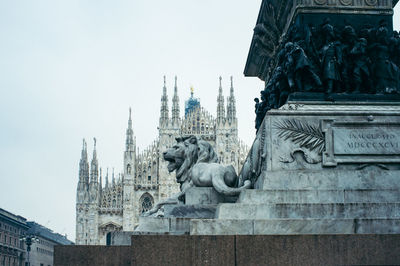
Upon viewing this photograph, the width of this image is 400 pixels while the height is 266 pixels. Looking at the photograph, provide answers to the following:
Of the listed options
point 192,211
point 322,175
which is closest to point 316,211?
point 322,175

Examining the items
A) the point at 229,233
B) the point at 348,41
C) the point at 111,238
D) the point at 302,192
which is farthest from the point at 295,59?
the point at 111,238

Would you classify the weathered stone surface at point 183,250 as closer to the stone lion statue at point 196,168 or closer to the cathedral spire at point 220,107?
the stone lion statue at point 196,168

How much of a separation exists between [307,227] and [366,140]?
157 centimetres

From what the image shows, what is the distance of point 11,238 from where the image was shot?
5922 centimetres

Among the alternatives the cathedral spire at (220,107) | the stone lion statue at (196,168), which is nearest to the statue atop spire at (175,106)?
the cathedral spire at (220,107)

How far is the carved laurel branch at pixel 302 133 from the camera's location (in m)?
7.11

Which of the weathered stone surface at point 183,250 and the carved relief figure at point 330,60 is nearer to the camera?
the weathered stone surface at point 183,250

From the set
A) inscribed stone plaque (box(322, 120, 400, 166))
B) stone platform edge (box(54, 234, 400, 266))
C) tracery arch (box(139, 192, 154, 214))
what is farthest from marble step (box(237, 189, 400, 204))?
tracery arch (box(139, 192, 154, 214))

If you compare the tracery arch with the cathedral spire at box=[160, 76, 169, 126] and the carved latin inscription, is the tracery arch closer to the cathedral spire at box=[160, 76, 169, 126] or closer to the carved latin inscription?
the cathedral spire at box=[160, 76, 169, 126]

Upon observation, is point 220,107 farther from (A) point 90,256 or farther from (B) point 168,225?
(A) point 90,256

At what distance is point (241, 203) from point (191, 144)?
2752 millimetres

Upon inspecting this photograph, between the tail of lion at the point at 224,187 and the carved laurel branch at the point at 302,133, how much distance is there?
2.59 ft

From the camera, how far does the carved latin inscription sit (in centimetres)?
714

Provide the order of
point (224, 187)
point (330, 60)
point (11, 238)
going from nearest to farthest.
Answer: point (224, 187), point (330, 60), point (11, 238)
